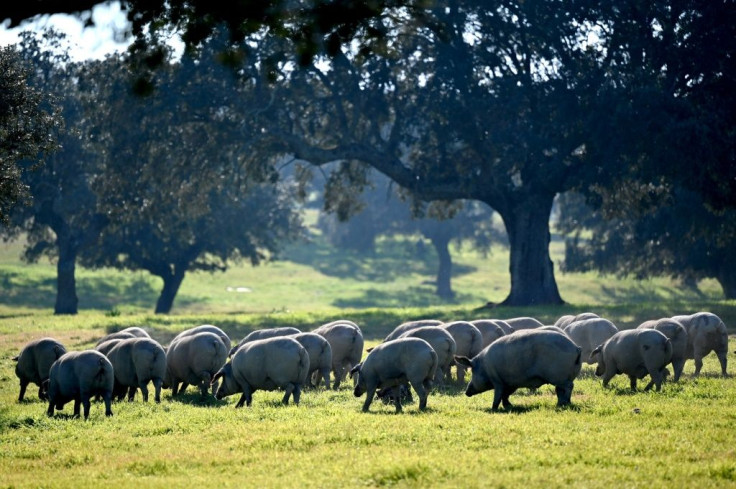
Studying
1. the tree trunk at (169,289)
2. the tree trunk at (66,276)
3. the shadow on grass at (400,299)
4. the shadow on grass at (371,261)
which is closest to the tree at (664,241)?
the shadow on grass at (400,299)

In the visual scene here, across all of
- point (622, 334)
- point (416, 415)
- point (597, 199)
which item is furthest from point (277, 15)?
point (597, 199)

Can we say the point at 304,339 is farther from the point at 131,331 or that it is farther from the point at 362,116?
the point at 362,116

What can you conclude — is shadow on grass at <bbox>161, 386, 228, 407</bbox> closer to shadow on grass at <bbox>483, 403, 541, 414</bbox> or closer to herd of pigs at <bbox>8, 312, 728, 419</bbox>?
herd of pigs at <bbox>8, 312, 728, 419</bbox>

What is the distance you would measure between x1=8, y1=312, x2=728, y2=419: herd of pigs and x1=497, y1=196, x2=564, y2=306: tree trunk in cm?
1806

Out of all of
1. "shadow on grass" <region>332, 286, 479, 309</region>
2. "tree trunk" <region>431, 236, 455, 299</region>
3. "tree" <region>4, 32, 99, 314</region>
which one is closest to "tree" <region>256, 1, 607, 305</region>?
"tree" <region>4, 32, 99, 314</region>

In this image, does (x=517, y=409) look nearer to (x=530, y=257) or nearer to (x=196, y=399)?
(x=196, y=399)

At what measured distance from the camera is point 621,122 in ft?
108

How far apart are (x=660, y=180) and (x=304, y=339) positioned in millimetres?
21445

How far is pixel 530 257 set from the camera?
3919 centimetres

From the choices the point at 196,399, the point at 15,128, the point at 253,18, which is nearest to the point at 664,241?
the point at 15,128

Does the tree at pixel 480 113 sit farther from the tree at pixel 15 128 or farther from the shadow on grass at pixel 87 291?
the shadow on grass at pixel 87 291

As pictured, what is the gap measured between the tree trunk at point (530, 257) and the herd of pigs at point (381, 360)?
59.3 ft

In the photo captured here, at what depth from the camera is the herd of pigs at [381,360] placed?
14.5 meters

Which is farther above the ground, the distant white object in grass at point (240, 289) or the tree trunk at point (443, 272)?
the tree trunk at point (443, 272)
